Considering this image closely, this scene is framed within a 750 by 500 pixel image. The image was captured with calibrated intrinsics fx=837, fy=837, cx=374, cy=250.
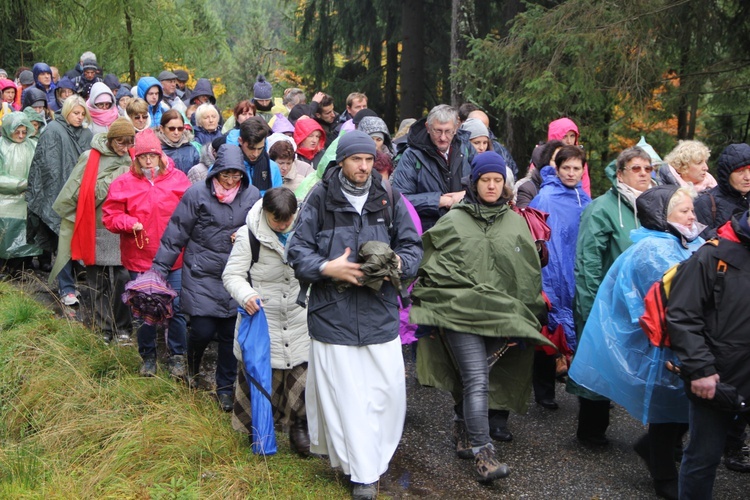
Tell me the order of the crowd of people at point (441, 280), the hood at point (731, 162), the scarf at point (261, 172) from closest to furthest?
the crowd of people at point (441, 280)
the hood at point (731, 162)
the scarf at point (261, 172)

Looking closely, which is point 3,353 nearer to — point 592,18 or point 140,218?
point 140,218

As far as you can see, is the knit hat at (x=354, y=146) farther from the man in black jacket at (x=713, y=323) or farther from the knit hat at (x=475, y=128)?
the knit hat at (x=475, y=128)

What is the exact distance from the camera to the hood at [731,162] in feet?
20.1

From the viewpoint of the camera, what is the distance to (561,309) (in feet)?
22.6

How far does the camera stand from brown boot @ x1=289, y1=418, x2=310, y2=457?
227 inches

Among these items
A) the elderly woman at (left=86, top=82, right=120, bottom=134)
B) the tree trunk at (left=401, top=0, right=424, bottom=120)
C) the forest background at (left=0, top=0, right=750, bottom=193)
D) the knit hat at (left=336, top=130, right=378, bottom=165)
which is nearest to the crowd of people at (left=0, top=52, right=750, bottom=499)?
the knit hat at (left=336, top=130, right=378, bottom=165)

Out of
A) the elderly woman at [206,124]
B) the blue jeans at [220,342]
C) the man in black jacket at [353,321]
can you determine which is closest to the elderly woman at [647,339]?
the man in black jacket at [353,321]

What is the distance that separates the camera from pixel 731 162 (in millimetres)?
6180

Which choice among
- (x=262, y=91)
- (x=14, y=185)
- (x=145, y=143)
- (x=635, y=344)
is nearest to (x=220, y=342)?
(x=145, y=143)

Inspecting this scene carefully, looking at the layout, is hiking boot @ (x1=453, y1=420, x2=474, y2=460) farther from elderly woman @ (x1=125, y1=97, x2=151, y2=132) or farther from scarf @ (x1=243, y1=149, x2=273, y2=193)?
elderly woman @ (x1=125, y1=97, x2=151, y2=132)

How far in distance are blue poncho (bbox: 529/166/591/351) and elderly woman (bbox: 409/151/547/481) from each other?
3.35 feet

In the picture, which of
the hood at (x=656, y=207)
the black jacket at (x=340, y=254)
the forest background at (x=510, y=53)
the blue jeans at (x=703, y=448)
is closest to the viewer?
the blue jeans at (x=703, y=448)

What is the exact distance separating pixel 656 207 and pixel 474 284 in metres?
1.26

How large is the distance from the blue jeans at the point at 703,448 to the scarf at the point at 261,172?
406 centimetres
